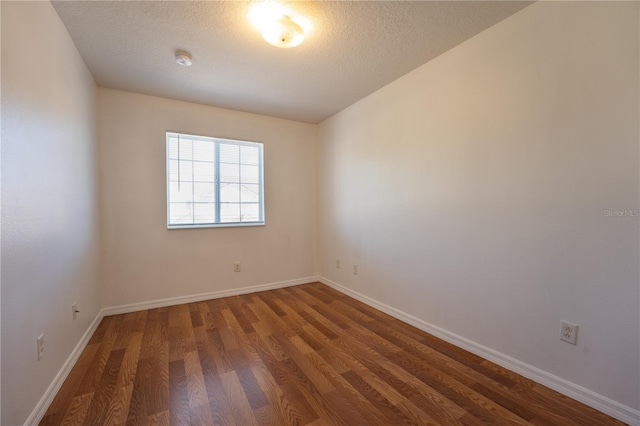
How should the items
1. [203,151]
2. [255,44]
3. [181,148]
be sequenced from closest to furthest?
[255,44], [181,148], [203,151]

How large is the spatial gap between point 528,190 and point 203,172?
3253mm

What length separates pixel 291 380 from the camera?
66.5 inches

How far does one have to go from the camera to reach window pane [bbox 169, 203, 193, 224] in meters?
3.10

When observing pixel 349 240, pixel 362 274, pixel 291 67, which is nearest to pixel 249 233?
pixel 349 240

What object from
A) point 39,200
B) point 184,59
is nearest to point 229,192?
point 184,59

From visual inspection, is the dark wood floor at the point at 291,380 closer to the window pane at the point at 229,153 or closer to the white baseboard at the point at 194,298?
the white baseboard at the point at 194,298

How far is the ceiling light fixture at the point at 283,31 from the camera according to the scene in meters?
1.71

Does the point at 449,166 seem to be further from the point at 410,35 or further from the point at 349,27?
the point at 349,27

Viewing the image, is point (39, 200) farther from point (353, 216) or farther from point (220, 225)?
point (353, 216)

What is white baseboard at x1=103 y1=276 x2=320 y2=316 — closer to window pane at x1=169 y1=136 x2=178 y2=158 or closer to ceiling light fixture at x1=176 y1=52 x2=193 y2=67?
window pane at x1=169 y1=136 x2=178 y2=158

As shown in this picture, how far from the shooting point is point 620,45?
4.44 ft

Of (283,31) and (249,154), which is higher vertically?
(283,31)

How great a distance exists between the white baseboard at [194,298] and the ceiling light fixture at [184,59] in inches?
97.7

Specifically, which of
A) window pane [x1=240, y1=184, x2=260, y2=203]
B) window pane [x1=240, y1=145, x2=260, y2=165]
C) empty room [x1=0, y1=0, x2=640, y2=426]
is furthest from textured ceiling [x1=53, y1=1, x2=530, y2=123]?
window pane [x1=240, y1=184, x2=260, y2=203]
